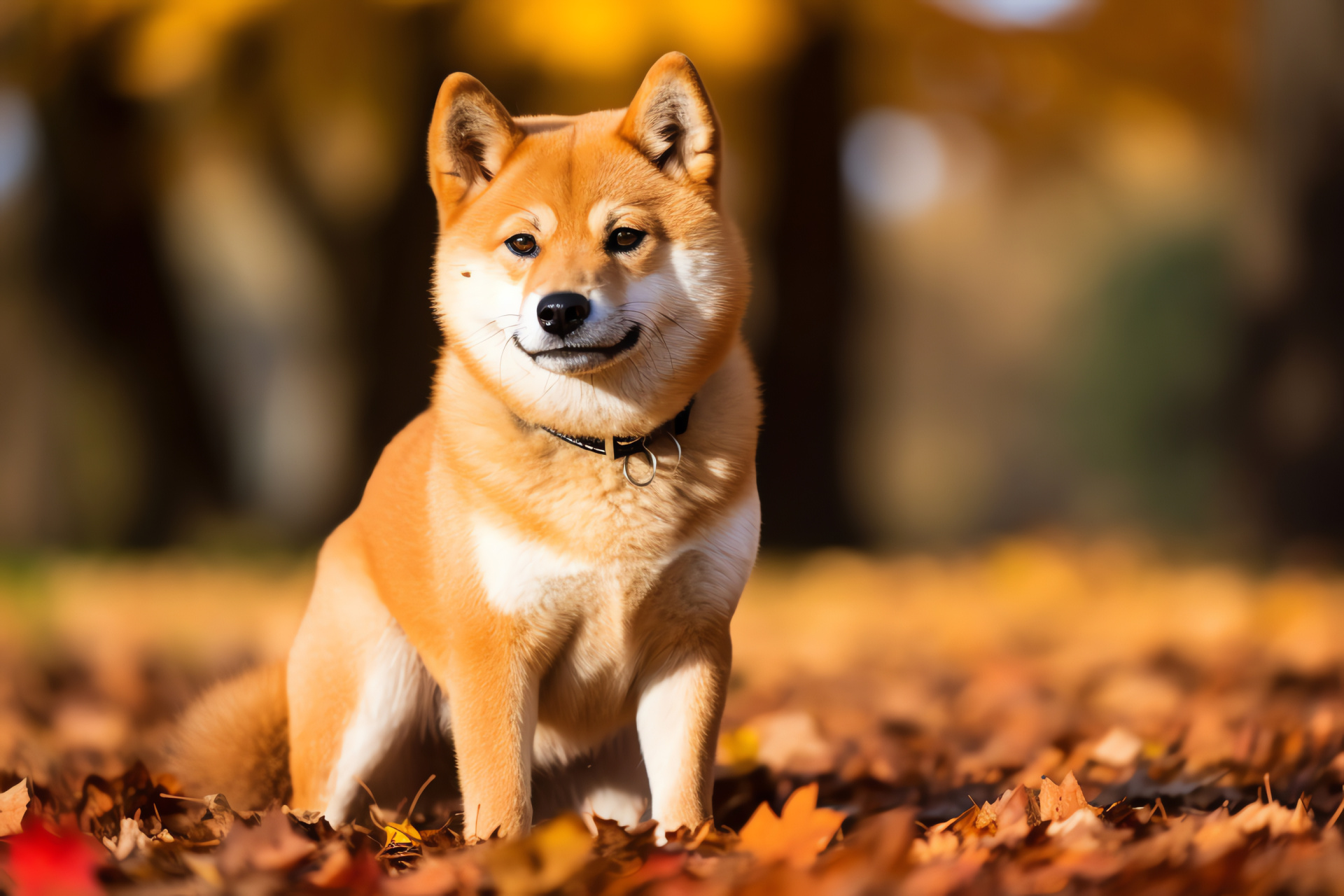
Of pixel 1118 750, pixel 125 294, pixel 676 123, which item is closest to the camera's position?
pixel 676 123

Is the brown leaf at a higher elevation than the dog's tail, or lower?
higher

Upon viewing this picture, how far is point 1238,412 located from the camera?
6.46 m

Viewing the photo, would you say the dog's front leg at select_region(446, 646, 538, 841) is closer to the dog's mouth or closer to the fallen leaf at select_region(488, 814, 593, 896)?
the fallen leaf at select_region(488, 814, 593, 896)

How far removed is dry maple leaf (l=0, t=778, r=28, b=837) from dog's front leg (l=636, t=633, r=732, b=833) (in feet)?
4.25

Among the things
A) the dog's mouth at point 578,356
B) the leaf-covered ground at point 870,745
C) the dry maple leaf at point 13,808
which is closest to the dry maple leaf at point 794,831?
the leaf-covered ground at point 870,745

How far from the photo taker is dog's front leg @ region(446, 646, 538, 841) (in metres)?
2.28

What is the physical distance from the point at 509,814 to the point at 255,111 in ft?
26.6

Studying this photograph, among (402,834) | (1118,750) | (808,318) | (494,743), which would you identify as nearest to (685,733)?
(494,743)

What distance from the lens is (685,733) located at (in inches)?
95.3

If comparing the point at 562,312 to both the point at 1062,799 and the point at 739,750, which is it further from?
the point at 739,750

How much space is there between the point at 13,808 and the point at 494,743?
105 cm

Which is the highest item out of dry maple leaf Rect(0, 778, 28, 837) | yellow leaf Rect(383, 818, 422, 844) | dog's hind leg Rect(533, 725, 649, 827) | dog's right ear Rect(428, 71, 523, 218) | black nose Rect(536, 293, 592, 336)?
dog's right ear Rect(428, 71, 523, 218)

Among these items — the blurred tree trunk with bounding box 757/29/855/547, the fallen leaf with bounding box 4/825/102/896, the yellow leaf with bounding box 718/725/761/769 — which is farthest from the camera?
the blurred tree trunk with bounding box 757/29/855/547

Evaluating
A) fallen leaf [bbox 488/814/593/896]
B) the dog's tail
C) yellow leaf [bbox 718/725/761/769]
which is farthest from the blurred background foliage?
fallen leaf [bbox 488/814/593/896]
